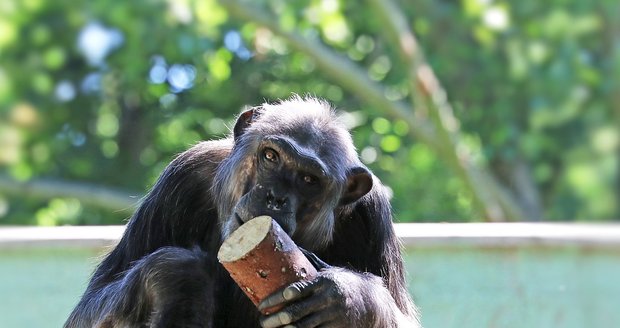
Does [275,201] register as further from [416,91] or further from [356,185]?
[416,91]

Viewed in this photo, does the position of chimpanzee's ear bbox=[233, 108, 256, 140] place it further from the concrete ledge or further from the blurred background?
the blurred background

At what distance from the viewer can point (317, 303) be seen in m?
3.54

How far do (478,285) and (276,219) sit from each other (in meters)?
2.98

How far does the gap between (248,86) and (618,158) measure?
5800 millimetres

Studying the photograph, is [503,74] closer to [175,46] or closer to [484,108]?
[484,108]

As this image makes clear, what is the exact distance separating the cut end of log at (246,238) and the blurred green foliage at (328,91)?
9.67 metres

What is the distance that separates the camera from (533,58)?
13.8 meters

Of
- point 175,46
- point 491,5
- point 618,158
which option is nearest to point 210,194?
point 175,46

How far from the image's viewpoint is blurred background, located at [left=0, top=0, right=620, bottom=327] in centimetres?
1312

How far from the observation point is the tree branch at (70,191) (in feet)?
42.9

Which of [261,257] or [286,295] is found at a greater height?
[261,257]

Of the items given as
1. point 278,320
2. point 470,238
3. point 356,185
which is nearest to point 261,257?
point 278,320

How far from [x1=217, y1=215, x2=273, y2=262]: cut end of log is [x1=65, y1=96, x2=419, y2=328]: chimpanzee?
186mm

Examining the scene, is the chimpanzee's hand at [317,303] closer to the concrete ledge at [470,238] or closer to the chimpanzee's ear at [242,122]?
the chimpanzee's ear at [242,122]
